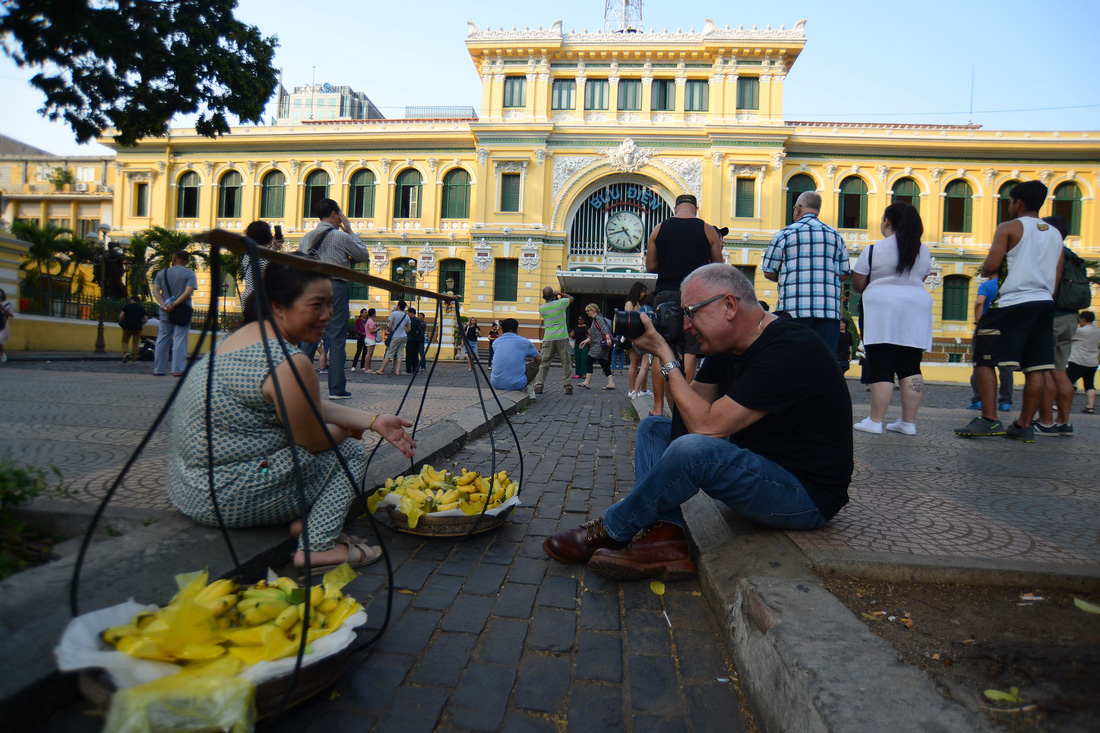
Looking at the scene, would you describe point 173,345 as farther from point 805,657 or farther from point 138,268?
point 138,268

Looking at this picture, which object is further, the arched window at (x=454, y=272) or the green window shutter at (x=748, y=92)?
the arched window at (x=454, y=272)

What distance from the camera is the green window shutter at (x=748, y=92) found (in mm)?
27922

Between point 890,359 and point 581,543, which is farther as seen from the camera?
point 890,359

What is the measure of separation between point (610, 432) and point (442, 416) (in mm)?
1703

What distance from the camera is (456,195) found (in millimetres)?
29875

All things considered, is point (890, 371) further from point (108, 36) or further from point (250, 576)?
point (108, 36)

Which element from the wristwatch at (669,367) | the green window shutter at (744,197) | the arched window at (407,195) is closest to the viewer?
the wristwatch at (669,367)

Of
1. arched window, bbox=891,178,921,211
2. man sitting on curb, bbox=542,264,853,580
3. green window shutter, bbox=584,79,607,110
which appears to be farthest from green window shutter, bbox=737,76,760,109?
man sitting on curb, bbox=542,264,853,580

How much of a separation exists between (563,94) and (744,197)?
9278 millimetres

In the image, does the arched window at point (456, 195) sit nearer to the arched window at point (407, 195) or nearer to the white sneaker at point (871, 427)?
the arched window at point (407, 195)

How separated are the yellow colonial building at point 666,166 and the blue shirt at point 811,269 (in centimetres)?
2258

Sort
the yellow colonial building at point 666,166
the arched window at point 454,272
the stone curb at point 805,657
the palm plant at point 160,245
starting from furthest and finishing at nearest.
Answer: the arched window at point 454,272 < the yellow colonial building at point 666,166 < the palm plant at point 160,245 < the stone curb at point 805,657

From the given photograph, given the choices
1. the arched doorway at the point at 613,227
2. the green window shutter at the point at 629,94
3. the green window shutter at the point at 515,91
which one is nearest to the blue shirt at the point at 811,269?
the arched doorway at the point at 613,227

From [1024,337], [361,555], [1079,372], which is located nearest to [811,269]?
[1024,337]
